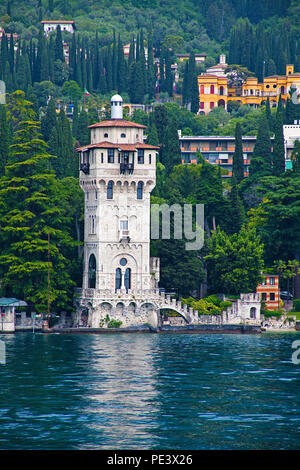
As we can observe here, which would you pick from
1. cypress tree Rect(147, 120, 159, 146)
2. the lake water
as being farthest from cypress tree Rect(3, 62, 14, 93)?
the lake water

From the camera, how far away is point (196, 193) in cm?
11862

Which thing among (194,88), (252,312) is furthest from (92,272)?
(194,88)

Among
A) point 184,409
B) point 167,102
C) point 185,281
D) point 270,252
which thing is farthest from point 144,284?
point 167,102

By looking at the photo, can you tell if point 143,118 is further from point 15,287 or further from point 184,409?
point 184,409

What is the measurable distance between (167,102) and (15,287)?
89689mm

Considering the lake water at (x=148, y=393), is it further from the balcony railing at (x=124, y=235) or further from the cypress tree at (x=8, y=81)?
the cypress tree at (x=8, y=81)

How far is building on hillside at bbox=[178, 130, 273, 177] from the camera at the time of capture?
505ft

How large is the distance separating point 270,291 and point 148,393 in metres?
40.3

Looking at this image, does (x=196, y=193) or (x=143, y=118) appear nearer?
(x=196, y=193)

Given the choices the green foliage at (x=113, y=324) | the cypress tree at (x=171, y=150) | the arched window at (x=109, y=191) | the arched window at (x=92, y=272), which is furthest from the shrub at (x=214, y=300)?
the cypress tree at (x=171, y=150)

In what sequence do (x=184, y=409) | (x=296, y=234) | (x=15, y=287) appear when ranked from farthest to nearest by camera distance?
1. (x=296, y=234)
2. (x=15, y=287)
3. (x=184, y=409)

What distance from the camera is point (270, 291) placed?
364 ft

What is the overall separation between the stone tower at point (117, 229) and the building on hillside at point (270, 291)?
9672mm

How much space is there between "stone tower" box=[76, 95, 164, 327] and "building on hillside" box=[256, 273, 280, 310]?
9672 millimetres
